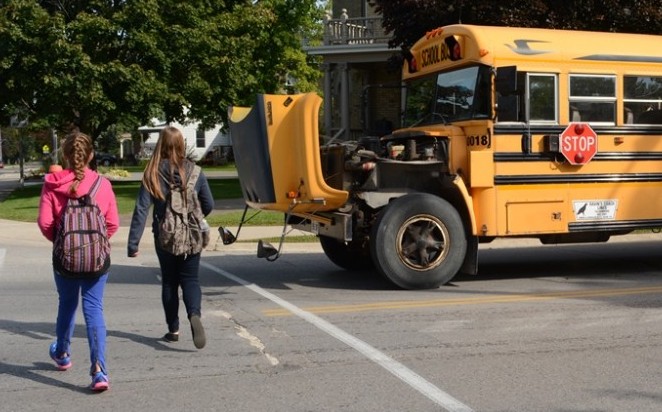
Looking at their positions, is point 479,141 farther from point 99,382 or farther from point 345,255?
point 99,382

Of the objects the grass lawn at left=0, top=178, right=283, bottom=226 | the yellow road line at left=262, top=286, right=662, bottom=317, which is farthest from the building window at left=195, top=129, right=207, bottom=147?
the yellow road line at left=262, top=286, right=662, bottom=317

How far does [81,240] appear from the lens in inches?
209

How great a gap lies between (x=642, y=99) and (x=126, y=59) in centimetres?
2005

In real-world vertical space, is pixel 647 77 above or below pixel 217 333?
above

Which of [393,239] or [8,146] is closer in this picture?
[393,239]

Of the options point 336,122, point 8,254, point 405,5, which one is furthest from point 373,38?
point 8,254

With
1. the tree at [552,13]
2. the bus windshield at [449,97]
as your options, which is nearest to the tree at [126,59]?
the tree at [552,13]

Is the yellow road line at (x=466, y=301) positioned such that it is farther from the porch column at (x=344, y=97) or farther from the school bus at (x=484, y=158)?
the porch column at (x=344, y=97)

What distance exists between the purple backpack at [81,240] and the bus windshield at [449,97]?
5.30m

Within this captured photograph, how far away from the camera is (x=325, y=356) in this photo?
252 inches

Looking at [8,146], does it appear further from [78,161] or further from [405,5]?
[78,161]

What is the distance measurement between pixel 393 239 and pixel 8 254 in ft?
24.4

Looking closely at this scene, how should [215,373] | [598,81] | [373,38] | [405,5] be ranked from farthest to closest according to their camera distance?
[373,38]
[405,5]
[598,81]
[215,373]

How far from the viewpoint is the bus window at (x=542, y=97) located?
372 inches
